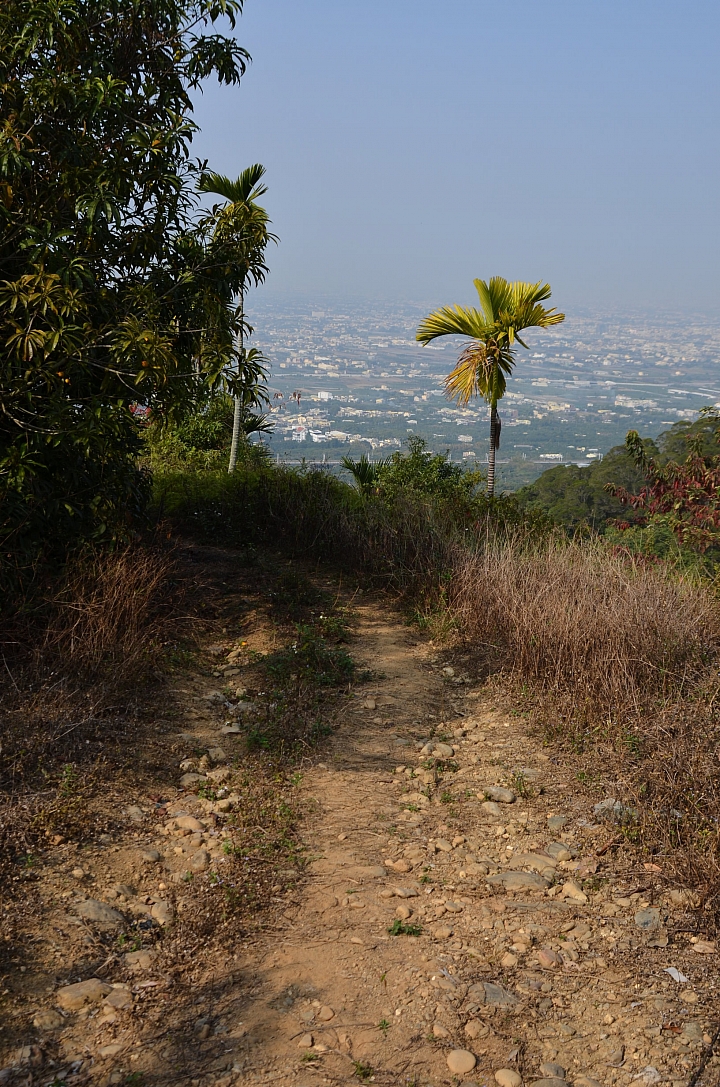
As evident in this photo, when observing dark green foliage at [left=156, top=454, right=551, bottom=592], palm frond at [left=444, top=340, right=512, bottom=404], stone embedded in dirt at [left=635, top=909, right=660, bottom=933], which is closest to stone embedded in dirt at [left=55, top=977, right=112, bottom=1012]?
stone embedded in dirt at [left=635, top=909, right=660, bottom=933]

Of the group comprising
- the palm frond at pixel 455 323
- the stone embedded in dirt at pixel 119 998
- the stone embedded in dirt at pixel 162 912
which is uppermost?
the palm frond at pixel 455 323

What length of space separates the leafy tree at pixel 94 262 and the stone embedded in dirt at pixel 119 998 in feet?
9.47

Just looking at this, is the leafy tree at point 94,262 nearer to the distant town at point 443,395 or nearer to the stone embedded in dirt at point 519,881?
the stone embedded in dirt at point 519,881

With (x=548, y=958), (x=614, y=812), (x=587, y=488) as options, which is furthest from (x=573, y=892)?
(x=587, y=488)

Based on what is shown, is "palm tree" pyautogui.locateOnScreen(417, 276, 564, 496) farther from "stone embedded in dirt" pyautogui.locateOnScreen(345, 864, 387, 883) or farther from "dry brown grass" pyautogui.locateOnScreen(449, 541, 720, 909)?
"stone embedded in dirt" pyautogui.locateOnScreen(345, 864, 387, 883)

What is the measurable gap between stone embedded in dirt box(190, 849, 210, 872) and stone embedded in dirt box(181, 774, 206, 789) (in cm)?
60

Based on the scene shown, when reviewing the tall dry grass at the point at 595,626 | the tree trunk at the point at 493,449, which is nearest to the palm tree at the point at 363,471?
the tree trunk at the point at 493,449

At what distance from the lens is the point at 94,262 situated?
17.6ft

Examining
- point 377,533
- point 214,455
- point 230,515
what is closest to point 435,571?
point 377,533

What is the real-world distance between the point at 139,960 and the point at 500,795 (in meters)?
2.01

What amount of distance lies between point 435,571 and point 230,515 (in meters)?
→ 2.51

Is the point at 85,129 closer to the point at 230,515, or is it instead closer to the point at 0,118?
the point at 0,118

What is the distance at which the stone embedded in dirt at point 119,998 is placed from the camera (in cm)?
272

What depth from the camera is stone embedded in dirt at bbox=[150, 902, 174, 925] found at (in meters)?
3.21
